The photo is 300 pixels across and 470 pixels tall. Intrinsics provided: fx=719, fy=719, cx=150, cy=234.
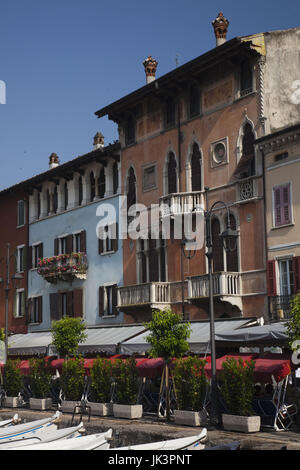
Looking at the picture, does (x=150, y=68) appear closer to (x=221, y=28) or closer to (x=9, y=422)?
(x=221, y=28)

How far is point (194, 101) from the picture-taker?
3572 cm

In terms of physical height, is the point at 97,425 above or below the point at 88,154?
below

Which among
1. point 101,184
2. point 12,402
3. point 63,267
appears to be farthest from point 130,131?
point 12,402

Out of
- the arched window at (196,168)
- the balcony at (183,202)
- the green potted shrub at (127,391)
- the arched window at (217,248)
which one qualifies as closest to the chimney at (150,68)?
the arched window at (196,168)

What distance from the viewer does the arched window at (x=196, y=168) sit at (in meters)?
34.8

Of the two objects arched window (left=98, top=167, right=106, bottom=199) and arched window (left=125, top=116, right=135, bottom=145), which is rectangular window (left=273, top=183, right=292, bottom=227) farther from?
arched window (left=98, top=167, right=106, bottom=199)

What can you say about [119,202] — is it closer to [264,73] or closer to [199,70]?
[199,70]

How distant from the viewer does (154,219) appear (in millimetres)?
36750

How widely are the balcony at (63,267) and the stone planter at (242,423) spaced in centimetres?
2067

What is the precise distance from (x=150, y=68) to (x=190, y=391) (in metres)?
21.9

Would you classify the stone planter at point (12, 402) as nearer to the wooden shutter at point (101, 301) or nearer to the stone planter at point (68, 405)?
the stone planter at point (68, 405)
